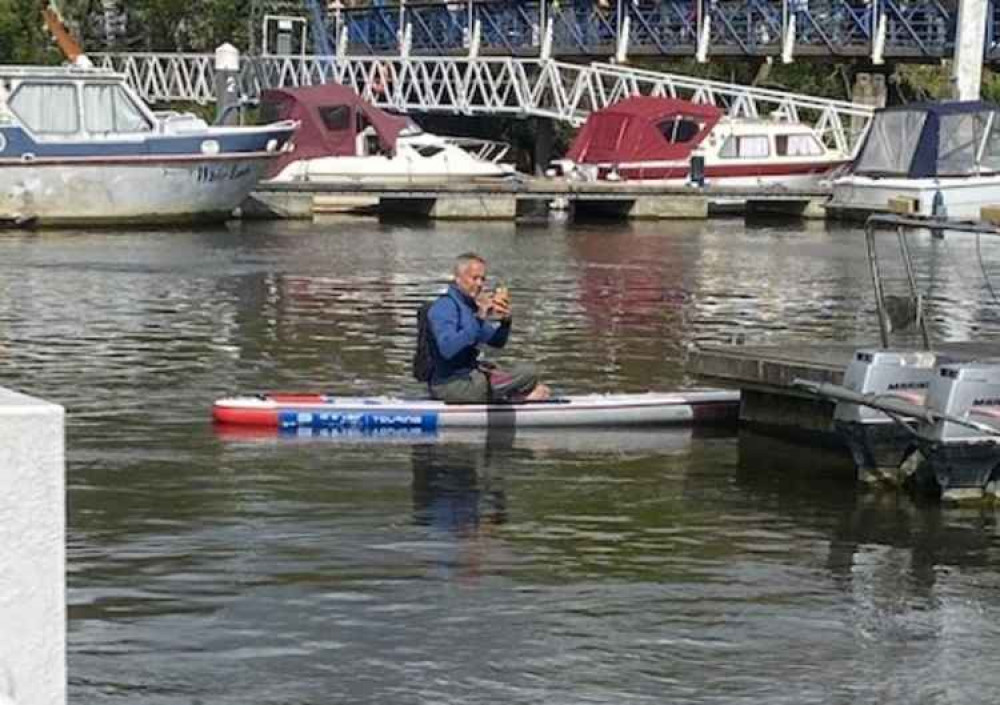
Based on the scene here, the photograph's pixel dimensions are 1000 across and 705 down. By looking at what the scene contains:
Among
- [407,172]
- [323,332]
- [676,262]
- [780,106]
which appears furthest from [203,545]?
[780,106]

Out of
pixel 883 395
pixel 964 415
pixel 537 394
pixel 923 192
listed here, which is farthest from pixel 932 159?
pixel 964 415

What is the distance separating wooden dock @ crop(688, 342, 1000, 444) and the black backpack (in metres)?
2.03

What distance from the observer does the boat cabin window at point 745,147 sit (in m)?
50.9

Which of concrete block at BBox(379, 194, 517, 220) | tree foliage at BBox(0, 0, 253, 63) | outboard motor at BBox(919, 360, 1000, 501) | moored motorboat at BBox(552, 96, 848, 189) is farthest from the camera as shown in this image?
tree foliage at BBox(0, 0, 253, 63)

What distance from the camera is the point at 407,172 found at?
49688mm

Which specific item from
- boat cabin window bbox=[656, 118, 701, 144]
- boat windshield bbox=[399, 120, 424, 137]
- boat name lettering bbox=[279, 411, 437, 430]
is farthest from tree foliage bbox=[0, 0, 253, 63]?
boat name lettering bbox=[279, 411, 437, 430]

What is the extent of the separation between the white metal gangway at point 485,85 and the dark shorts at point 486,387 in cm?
3694

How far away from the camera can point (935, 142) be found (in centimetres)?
4178

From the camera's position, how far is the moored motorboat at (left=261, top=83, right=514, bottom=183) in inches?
1941

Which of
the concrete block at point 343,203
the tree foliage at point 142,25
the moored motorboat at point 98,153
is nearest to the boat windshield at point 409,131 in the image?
the concrete block at point 343,203

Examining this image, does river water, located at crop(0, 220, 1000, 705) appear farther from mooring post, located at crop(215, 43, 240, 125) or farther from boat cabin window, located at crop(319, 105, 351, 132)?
mooring post, located at crop(215, 43, 240, 125)

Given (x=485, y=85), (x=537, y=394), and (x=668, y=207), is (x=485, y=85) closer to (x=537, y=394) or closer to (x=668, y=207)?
(x=668, y=207)

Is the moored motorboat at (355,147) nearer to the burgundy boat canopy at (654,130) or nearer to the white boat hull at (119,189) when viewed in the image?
the burgundy boat canopy at (654,130)

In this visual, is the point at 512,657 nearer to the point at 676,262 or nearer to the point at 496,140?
the point at 676,262
